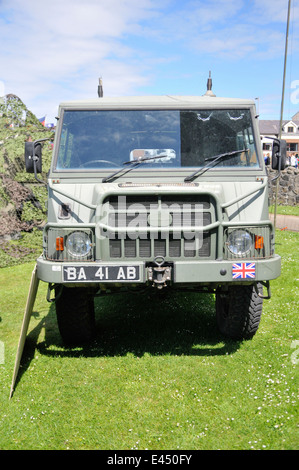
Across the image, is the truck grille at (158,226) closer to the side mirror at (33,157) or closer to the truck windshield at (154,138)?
the truck windshield at (154,138)

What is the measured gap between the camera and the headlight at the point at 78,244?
3766mm

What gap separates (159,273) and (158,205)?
59 centimetres

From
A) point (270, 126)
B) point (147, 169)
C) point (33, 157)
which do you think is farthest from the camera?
point (270, 126)


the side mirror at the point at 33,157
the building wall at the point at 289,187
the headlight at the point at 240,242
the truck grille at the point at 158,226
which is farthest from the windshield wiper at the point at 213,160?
the building wall at the point at 289,187

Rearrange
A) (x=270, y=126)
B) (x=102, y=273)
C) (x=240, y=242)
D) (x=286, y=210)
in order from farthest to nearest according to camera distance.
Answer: (x=270, y=126)
(x=286, y=210)
(x=240, y=242)
(x=102, y=273)

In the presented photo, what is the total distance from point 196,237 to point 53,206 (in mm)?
1352

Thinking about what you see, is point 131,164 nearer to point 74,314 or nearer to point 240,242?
point 240,242

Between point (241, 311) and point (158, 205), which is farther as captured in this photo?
point (241, 311)

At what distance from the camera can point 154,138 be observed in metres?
4.41

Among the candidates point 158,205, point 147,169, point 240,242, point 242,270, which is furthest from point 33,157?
point 242,270

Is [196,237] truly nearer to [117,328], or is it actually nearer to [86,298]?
[86,298]

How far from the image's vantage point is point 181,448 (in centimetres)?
297

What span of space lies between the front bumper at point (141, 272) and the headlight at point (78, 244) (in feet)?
0.41
